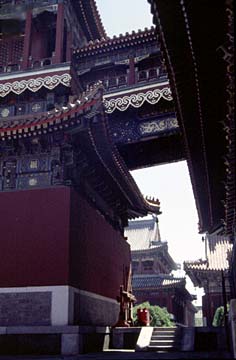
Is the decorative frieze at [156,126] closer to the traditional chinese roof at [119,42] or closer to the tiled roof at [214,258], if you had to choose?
the traditional chinese roof at [119,42]

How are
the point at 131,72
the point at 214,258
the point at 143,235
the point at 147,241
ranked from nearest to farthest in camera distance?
1. the point at 131,72
2. the point at 214,258
3. the point at 147,241
4. the point at 143,235

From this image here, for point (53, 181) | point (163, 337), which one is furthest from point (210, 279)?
point (53, 181)

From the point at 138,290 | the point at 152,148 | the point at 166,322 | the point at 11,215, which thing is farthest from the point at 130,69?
the point at 138,290

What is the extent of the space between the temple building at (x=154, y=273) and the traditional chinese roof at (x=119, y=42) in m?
21.5

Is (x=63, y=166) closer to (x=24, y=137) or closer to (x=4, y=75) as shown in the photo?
(x=24, y=137)

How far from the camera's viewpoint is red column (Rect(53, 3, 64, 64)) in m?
14.8

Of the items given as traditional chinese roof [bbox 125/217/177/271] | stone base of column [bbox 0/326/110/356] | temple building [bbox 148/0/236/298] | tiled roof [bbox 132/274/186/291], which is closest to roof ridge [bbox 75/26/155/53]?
temple building [bbox 148/0/236/298]

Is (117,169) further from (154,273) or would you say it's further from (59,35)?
(154,273)

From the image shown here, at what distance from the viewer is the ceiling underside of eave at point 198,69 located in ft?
19.4

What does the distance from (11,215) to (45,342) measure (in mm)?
3490

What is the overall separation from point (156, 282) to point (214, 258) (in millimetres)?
7553

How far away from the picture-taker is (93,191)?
14.5 m

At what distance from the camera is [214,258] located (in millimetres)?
26688

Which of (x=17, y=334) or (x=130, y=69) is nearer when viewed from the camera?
(x=17, y=334)
